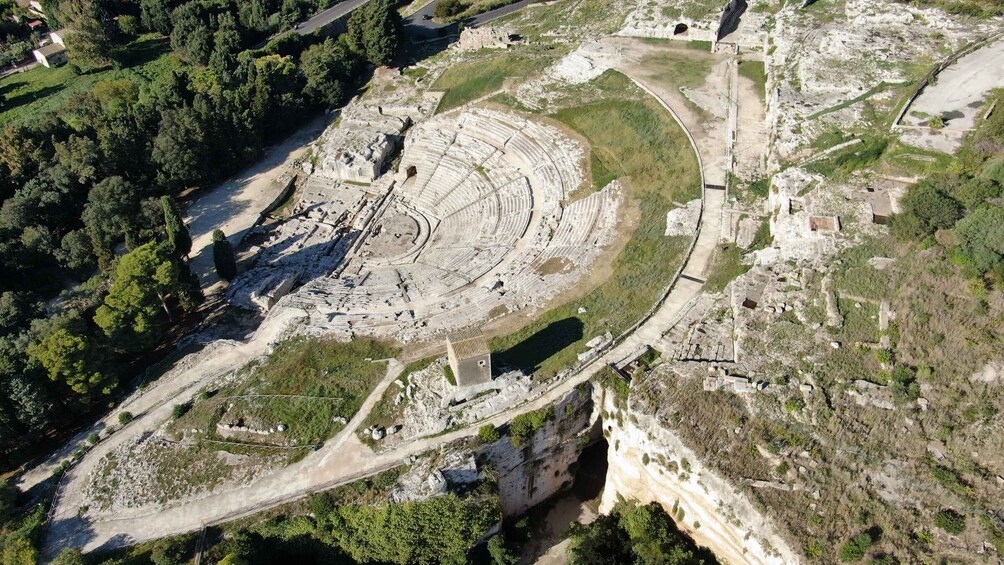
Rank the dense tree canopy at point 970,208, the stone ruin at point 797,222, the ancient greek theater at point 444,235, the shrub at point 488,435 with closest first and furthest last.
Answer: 1. the shrub at point 488,435
2. the dense tree canopy at point 970,208
3. the stone ruin at point 797,222
4. the ancient greek theater at point 444,235

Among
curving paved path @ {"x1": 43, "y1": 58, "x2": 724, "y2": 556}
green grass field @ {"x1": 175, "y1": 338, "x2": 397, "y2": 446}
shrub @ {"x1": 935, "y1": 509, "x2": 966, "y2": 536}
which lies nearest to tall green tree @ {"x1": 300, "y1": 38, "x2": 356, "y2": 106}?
green grass field @ {"x1": 175, "y1": 338, "x2": 397, "y2": 446}

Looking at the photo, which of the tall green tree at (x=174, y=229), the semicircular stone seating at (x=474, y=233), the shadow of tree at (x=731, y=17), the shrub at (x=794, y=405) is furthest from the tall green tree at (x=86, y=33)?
the shrub at (x=794, y=405)

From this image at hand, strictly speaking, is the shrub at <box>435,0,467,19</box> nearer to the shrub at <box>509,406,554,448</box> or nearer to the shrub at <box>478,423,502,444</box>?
the shrub at <box>509,406,554,448</box>

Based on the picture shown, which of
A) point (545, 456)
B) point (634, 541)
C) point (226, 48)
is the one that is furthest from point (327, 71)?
point (634, 541)

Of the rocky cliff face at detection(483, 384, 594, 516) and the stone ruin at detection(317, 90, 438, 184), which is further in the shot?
the stone ruin at detection(317, 90, 438, 184)

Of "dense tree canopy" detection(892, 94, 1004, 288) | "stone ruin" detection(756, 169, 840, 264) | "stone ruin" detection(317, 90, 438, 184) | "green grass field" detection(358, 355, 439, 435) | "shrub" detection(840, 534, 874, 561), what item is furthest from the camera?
"stone ruin" detection(317, 90, 438, 184)

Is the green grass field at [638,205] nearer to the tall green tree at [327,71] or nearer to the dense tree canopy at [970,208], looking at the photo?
the dense tree canopy at [970,208]

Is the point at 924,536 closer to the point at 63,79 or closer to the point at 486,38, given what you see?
the point at 486,38

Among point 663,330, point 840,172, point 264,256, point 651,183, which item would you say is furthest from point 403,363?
point 840,172
